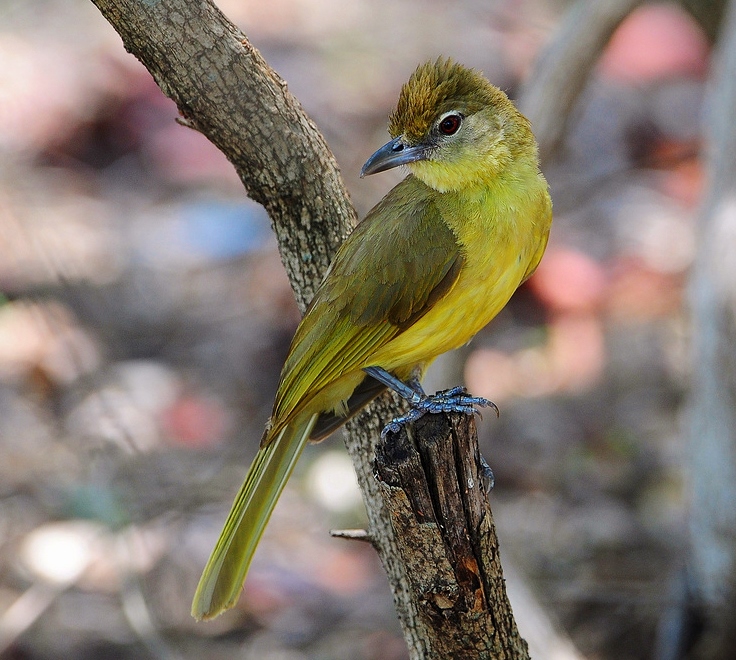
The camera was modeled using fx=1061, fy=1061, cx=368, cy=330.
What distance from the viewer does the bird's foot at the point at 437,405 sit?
2.71 metres

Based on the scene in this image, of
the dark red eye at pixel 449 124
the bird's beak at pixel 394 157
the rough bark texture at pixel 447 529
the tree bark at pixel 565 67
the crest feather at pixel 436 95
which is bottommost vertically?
the rough bark texture at pixel 447 529

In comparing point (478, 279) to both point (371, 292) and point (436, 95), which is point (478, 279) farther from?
point (436, 95)

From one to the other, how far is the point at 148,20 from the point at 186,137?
6.07 meters

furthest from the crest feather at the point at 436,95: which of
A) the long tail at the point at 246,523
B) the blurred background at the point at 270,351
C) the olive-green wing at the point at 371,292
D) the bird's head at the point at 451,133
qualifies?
the blurred background at the point at 270,351

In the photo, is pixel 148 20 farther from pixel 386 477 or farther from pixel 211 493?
pixel 211 493

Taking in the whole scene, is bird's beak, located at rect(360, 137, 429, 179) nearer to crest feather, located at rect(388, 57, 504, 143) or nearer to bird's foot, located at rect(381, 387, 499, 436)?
crest feather, located at rect(388, 57, 504, 143)

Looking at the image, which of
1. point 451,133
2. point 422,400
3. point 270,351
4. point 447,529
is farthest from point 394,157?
point 270,351

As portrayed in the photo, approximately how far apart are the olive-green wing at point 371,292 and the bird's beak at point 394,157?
0.14 m

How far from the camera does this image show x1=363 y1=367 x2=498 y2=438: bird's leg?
107 inches

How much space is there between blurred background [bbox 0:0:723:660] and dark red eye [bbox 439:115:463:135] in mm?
1297

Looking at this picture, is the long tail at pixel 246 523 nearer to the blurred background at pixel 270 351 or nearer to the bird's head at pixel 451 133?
the blurred background at pixel 270 351

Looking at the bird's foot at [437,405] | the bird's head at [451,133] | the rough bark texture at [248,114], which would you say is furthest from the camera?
the bird's head at [451,133]

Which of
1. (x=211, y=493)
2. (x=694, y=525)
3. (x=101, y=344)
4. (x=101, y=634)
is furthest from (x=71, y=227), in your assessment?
(x=694, y=525)

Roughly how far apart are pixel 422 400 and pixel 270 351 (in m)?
3.95
